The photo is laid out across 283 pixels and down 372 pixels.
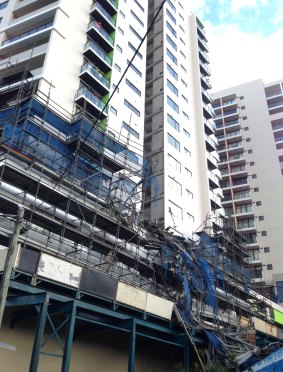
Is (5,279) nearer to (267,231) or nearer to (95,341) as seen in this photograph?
(95,341)

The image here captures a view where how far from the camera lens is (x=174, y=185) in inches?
1566

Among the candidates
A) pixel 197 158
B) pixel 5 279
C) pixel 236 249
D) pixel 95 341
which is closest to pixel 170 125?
pixel 197 158

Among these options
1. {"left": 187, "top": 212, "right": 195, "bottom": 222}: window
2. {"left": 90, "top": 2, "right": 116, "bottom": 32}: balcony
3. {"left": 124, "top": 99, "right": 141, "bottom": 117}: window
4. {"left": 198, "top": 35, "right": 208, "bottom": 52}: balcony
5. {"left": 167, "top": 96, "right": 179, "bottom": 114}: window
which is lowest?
{"left": 187, "top": 212, "right": 195, "bottom": 222}: window

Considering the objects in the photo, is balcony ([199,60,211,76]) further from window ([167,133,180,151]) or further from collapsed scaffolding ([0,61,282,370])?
collapsed scaffolding ([0,61,282,370])

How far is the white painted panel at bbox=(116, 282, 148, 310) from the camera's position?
65.5ft

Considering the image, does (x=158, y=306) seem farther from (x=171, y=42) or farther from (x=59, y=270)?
(x=171, y=42)

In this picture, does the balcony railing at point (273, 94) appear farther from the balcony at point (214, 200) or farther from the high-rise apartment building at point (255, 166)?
the balcony at point (214, 200)

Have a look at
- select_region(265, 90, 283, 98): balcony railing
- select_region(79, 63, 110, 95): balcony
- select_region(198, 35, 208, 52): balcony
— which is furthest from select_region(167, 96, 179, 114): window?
select_region(265, 90, 283, 98): balcony railing

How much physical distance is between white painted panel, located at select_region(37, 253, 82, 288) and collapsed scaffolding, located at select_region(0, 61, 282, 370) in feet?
6.20

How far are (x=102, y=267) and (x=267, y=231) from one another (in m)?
40.6

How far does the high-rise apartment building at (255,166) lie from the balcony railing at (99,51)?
32.0m

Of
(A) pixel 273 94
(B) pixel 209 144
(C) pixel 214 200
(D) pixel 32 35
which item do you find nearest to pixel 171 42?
(B) pixel 209 144

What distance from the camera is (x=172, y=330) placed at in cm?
2230

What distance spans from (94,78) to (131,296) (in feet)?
66.9
